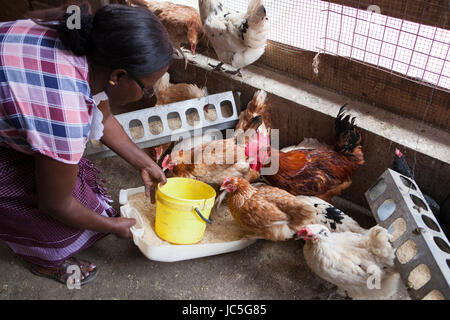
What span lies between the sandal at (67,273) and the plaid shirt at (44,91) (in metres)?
0.99

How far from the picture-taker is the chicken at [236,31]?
2.72 metres

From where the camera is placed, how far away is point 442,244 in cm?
178

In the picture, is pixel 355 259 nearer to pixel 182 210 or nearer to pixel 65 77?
pixel 182 210

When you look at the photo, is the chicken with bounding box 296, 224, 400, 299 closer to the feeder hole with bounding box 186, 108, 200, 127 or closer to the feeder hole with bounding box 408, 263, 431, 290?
the feeder hole with bounding box 408, 263, 431, 290

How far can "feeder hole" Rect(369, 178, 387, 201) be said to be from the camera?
2041mm

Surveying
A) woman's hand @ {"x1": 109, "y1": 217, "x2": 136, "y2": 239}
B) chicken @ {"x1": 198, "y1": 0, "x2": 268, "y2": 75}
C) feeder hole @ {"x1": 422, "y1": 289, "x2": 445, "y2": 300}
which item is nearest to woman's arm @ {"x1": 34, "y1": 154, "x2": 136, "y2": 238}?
woman's hand @ {"x1": 109, "y1": 217, "x2": 136, "y2": 239}

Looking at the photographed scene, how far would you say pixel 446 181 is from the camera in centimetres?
217

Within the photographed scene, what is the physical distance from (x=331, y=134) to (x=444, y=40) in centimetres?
85

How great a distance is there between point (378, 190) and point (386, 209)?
0.41ft

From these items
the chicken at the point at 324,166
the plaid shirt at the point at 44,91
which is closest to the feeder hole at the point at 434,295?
the chicken at the point at 324,166

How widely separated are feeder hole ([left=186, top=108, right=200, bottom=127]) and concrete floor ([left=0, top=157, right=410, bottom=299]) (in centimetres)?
108

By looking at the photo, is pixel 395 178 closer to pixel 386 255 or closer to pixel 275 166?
pixel 386 255

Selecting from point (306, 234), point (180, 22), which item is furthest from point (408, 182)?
point (180, 22)
